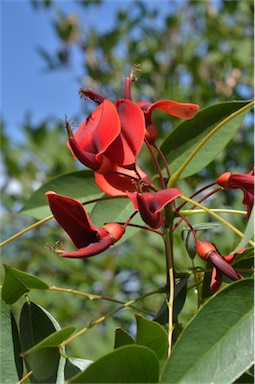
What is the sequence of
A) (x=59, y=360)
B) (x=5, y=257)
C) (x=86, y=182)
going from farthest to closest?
1. (x=5, y=257)
2. (x=86, y=182)
3. (x=59, y=360)

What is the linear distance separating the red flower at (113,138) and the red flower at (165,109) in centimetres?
4

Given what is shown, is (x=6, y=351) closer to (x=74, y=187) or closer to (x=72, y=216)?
(x=72, y=216)

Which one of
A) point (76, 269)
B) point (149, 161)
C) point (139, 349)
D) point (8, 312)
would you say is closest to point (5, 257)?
point (76, 269)

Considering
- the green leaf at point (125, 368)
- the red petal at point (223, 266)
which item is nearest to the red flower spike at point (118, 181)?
the red petal at point (223, 266)


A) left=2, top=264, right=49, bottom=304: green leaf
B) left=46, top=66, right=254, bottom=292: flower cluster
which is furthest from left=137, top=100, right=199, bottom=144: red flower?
left=2, top=264, right=49, bottom=304: green leaf

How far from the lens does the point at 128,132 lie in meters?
0.65

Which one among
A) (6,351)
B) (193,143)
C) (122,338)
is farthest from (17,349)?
(193,143)

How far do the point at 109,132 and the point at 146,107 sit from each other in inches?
2.4

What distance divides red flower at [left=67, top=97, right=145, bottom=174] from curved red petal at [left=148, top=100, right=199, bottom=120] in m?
0.04

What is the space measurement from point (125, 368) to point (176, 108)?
31cm

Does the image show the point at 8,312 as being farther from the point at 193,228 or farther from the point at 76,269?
the point at 76,269

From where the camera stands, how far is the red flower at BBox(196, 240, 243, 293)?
1.91 feet

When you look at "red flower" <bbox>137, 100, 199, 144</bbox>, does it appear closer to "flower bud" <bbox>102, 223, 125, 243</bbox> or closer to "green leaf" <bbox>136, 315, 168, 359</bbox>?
"flower bud" <bbox>102, 223, 125, 243</bbox>

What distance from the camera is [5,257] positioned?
2.24 meters
